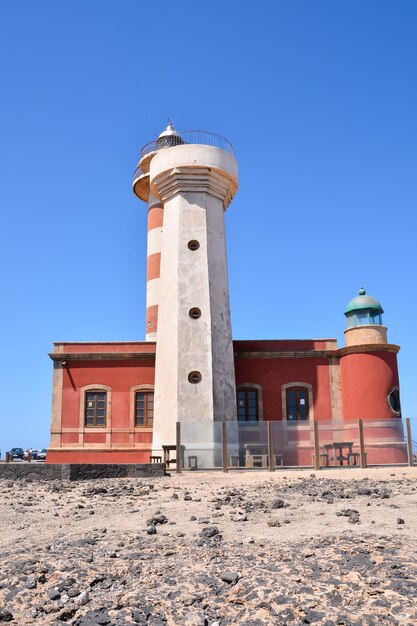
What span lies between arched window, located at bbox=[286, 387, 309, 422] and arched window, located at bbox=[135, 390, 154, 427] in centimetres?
559

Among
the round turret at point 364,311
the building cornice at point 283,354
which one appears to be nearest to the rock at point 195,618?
the building cornice at point 283,354

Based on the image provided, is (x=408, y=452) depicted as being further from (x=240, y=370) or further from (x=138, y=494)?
(x=138, y=494)

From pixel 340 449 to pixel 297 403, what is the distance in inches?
244

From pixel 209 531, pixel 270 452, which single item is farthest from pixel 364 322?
pixel 209 531

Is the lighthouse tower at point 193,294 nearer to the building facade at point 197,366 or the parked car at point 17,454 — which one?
the building facade at point 197,366

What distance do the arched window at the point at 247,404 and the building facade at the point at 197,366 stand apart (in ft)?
0.14

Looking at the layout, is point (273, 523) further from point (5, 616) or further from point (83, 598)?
point (5, 616)

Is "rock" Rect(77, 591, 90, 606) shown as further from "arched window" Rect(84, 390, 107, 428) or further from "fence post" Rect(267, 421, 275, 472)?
"arched window" Rect(84, 390, 107, 428)

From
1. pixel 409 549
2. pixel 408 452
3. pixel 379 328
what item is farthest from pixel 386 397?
pixel 409 549

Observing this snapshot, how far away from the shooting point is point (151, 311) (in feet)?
98.9

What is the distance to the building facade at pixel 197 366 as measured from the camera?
25.0m

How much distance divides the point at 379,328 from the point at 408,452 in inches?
269

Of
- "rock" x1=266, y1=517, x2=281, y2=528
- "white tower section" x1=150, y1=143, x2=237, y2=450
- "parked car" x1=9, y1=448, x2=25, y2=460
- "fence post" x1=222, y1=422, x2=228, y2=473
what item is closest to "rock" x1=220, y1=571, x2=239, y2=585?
"rock" x1=266, y1=517, x2=281, y2=528

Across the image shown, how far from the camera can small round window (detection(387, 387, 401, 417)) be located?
1017 inches
